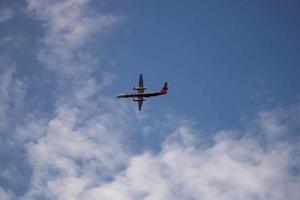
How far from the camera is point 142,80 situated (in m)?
189

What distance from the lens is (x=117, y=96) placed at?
195m

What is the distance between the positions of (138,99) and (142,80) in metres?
6.91

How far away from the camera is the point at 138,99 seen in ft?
627

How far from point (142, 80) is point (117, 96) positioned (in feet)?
38.9

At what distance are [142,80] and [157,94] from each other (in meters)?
7.14

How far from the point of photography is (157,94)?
7500 inches

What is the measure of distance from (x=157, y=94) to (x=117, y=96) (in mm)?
14726

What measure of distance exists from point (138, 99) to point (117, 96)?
8.44m

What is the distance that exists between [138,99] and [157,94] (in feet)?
22.4
